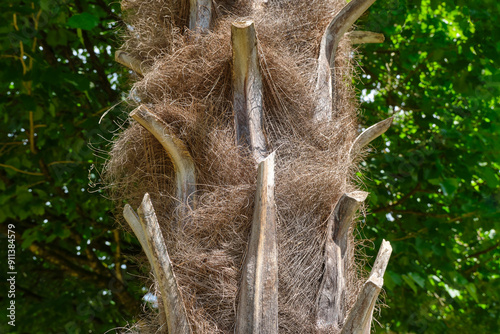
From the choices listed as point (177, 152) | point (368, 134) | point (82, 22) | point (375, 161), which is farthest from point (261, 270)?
point (375, 161)

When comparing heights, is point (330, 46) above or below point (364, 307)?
above

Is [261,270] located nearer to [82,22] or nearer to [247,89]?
[247,89]

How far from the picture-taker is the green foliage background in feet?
13.1

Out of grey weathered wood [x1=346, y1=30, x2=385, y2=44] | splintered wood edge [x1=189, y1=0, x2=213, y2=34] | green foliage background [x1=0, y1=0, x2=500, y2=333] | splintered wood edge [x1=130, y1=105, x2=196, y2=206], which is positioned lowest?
green foliage background [x1=0, y1=0, x2=500, y2=333]

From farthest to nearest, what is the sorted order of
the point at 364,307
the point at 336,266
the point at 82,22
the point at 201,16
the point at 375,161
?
the point at 375,161 → the point at 82,22 → the point at 201,16 → the point at 336,266 → the point at 364,307

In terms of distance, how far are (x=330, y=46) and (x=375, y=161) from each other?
238 centimetres

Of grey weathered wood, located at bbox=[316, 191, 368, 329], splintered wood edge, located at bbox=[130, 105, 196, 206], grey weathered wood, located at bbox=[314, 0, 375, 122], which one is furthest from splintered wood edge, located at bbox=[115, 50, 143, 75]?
grey weathered wood, located at bbox=[316, 191, 368, 329]

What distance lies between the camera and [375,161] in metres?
4.40

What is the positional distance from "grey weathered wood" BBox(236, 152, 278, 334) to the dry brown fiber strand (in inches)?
2.7

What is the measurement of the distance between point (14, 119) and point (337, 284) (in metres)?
3.78

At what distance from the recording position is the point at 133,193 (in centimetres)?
215

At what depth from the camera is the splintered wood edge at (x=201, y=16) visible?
6.92 ft

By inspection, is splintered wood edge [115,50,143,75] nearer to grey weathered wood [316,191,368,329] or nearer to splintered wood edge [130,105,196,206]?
splintered wood edge [130,105,196,206]

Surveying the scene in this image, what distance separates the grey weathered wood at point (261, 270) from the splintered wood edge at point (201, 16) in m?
0.78
